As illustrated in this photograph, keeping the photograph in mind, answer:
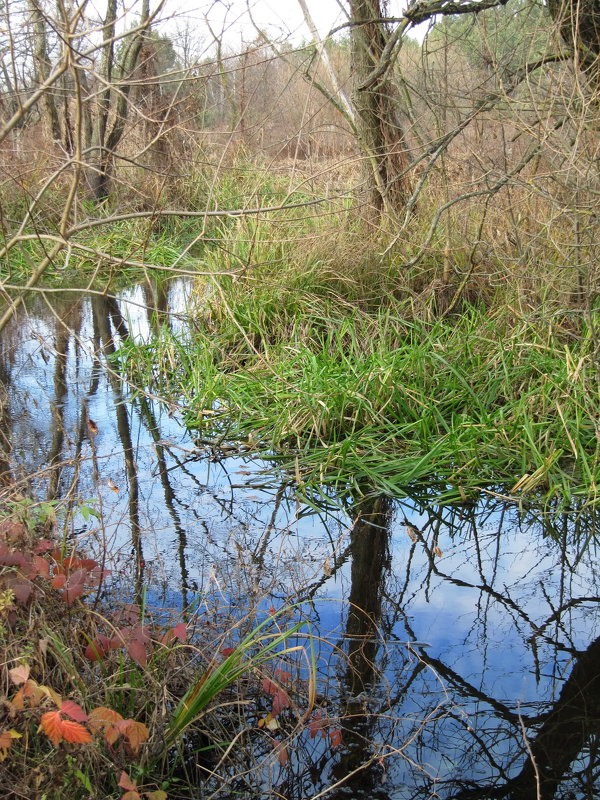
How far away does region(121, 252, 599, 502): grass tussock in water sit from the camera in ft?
14.8

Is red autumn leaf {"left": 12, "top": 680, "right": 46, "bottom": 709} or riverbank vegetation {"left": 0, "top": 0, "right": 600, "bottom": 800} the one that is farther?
riverbank vegetation {"left": 0, "top": 0, "right": 600, "bottom": 800}

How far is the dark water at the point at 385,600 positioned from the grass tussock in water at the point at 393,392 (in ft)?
0.79

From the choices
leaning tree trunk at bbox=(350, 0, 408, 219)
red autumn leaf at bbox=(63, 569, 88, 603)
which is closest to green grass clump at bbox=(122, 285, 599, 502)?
leaning tree trunk at bbox=(350, 0, 408, 219)

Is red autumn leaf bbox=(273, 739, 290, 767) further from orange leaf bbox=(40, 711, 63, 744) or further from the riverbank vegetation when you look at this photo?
orange leaf bbox=(40, 711, 63, 744)

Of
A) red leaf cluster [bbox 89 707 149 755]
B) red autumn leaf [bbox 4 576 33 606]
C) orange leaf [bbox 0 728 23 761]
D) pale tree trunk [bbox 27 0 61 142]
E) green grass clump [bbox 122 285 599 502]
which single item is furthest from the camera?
green grass clump [bbox 122 285 599 502]

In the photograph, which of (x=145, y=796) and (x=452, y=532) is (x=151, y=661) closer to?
(x=145, y=796)

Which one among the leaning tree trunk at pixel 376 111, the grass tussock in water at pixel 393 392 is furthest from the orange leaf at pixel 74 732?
the leaning tree trunk at pixel 376 111

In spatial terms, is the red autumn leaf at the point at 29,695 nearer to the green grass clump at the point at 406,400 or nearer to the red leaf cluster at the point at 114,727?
the red leaf cluster at the point at 114,727

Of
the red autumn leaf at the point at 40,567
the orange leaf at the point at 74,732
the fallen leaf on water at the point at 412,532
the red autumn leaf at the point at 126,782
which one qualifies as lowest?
the red autumn leaf at the point at 126,782

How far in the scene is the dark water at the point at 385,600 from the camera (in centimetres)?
256

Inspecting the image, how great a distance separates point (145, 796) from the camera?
229 centimetres

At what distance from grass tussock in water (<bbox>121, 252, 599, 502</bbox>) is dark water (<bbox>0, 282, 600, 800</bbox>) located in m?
0.24

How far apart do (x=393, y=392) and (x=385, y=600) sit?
184cm

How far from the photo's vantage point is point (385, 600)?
3.51m
